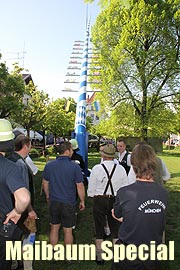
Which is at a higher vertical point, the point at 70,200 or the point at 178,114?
the point at 178,114

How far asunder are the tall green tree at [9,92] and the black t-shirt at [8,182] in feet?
60.5

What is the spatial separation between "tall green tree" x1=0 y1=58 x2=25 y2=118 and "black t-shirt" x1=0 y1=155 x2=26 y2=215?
1844 cm

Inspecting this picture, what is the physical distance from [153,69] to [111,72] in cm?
323

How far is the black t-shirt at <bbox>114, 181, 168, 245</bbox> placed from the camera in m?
2.99

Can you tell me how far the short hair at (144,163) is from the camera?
308 centimetres

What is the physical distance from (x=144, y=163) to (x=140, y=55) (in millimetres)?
23345

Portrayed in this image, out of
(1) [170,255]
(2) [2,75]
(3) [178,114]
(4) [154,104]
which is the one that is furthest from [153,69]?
(1) [170,255]

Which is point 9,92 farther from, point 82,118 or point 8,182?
point 8,182

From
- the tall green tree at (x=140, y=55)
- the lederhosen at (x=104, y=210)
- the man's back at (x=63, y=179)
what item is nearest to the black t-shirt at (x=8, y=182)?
the man's back at (x=63, y=179)

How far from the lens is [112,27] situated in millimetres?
26375

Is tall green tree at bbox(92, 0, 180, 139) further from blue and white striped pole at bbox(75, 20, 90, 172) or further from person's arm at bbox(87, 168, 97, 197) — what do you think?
person's arm at bbox(87, 168, 97, 197)

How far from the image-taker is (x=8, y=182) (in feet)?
9.41

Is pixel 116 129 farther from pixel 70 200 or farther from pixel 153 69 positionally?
pixel 70 200

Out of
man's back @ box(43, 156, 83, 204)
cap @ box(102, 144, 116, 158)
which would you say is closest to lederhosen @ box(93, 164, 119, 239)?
cap @ box(102, 144, 116, 158)
